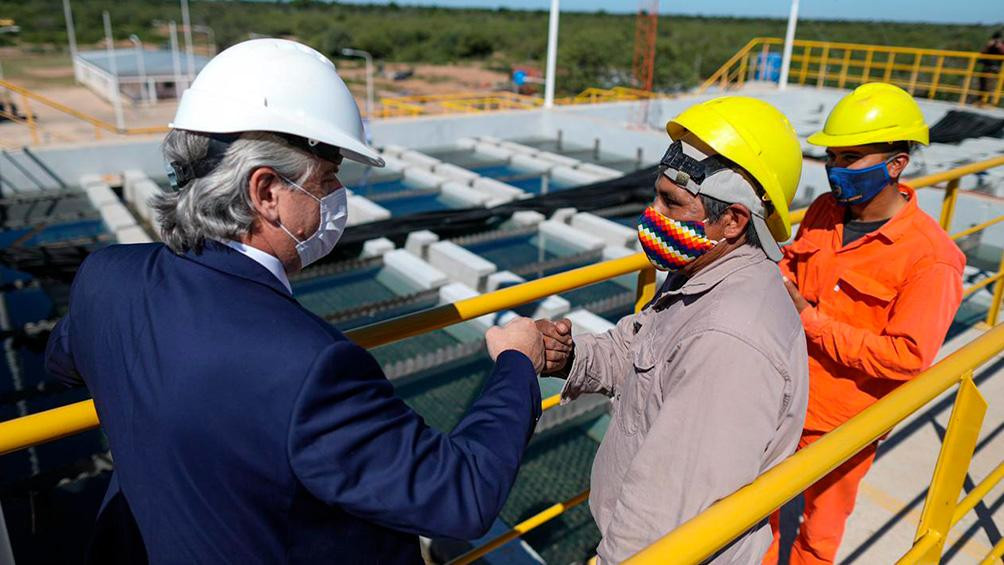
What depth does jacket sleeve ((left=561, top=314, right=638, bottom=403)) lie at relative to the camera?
1.66m

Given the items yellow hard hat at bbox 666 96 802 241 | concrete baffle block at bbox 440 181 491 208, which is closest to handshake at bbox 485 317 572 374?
yellow hard hat at bbox 666 96 802 241

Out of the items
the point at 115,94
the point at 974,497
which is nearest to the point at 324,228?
the point at 974,497

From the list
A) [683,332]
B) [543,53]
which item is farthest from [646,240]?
[543,53]

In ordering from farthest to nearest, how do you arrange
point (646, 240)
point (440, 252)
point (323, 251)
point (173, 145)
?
point (440, 252)
point (646, 240)
point (323, 251)
point (173, 145)

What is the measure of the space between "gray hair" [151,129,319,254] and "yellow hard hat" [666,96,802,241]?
0.82 m

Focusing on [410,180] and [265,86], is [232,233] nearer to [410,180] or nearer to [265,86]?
[265,86]

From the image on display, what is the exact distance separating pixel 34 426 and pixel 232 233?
1.64ft

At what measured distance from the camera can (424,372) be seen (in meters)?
5.80

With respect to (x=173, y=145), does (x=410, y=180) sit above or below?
below

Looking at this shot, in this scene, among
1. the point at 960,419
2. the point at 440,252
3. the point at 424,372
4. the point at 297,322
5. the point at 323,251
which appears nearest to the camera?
the point at 297,322

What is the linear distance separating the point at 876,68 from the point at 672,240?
99.5 feet

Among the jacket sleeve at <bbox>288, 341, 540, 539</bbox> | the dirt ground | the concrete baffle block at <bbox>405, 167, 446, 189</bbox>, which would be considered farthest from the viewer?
the dirt ground

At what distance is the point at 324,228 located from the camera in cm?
119

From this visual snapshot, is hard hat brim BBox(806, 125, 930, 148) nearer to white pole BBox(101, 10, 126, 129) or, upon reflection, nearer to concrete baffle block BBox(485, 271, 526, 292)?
concrete baffle block BBox(485, 271, 526, 292)
